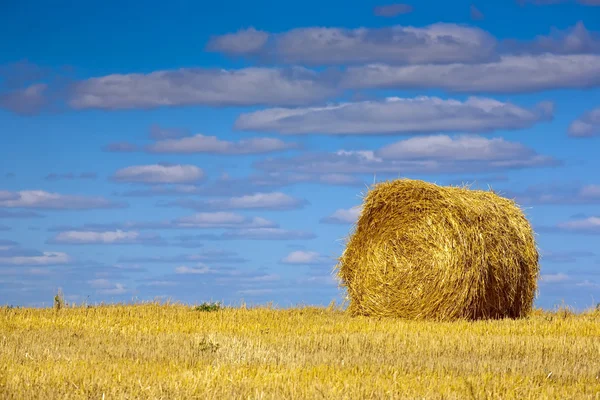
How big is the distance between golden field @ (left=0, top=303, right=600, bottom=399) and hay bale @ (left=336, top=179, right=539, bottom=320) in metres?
0.75

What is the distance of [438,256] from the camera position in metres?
17.0

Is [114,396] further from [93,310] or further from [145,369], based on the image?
[93,310]

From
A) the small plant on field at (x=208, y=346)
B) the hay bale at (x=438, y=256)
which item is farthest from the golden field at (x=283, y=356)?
the hay bale at (x=438, y=256)

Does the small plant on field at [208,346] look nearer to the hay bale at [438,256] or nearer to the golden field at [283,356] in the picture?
the golden field at [283,356]

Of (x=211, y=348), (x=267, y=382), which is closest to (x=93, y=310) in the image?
(x=211, y=348)

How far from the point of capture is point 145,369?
9.98m

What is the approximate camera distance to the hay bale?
1677 centimetres

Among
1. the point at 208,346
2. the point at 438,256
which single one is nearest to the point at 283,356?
the point at 208,346

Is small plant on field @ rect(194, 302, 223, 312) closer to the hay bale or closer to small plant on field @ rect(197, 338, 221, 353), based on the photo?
the hay bale

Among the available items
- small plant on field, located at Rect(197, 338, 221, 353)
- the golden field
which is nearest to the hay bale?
the golden field

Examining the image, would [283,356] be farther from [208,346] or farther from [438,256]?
[438,256]

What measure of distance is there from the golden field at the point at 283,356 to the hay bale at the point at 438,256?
2.46 feet

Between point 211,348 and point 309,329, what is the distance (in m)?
3.25

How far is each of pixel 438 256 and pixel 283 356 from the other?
626 centimetres
